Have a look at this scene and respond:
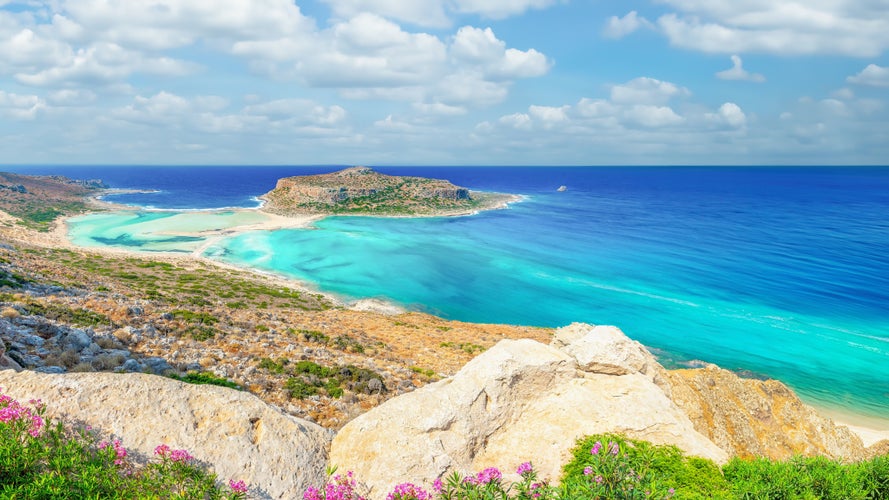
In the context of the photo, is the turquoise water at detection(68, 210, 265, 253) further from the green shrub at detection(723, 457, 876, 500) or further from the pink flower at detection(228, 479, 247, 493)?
the green shrub at detection(723, 457, 876, 500)

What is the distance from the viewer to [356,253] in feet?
248

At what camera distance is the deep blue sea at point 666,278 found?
131ft

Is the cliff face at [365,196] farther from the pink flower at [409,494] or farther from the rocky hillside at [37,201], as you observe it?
the pink flower at [409,494]

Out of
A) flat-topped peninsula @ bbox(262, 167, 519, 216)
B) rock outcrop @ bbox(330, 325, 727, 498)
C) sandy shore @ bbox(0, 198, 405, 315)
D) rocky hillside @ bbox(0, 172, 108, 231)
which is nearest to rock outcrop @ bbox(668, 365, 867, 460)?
rock outcrop @ bbox(330, 325, 727, 498)

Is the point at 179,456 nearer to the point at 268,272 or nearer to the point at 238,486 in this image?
the point at 238,486

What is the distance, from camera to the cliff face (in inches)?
5197

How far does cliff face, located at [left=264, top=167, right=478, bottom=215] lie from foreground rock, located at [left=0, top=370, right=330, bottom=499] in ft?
398

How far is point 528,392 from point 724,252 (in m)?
80.0

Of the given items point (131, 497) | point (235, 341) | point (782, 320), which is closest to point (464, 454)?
point (131, 497)

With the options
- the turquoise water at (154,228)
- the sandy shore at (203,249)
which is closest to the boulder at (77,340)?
the sandy shore at (203,249)

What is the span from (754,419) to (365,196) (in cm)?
13188

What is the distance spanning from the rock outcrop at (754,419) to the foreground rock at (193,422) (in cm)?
1275

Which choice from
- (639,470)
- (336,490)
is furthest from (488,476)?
(639,470)

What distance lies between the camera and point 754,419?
16750mm
